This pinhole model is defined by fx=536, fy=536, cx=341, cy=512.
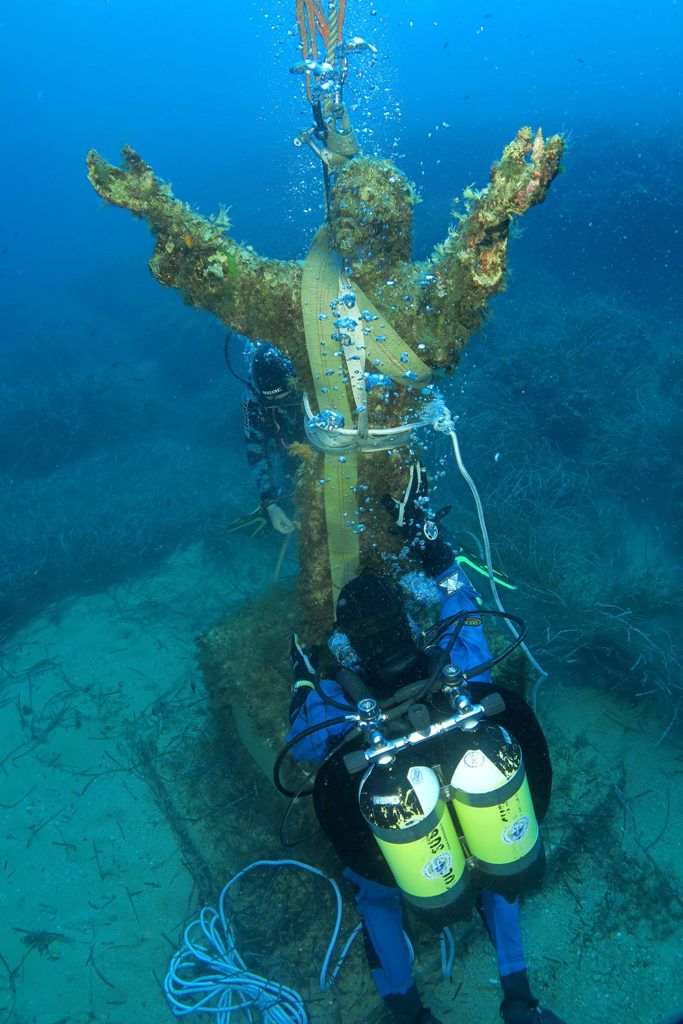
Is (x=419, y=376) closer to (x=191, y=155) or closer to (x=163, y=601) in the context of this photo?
(x=163, y=601)

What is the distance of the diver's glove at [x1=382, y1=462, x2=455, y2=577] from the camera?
3.48 m

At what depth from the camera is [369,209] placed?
2447 mm

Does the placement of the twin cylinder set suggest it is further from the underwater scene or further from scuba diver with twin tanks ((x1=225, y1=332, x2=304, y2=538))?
scuba diver with twin tanks ((x1=225, y1=332, x2=304, y2=538))

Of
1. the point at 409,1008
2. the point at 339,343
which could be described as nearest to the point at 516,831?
the point at 409,1008

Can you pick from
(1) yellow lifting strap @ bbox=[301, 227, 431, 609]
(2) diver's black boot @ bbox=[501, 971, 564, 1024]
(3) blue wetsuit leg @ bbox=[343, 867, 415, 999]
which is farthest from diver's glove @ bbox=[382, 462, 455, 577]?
(2) diver's black boot @ bbox=[501, 971, 564, 1024]

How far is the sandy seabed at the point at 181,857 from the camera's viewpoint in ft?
11.5

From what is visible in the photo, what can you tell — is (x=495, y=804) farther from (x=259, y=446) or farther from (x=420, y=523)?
(x=259, y=446)

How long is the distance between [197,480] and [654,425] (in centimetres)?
757

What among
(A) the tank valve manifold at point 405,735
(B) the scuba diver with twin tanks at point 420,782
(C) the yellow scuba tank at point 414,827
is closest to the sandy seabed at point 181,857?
(B) the scuba diver with twin tanks at point 420,782

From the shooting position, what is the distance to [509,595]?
6.00 metres

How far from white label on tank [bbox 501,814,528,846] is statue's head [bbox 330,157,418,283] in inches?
104

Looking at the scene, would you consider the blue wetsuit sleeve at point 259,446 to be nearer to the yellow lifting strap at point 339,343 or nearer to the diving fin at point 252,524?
the diving fin at point 252,524

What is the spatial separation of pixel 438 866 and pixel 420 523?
1.99 m

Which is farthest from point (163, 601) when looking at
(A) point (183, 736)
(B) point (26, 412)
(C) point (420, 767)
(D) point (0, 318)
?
(D) point (0, 318)
